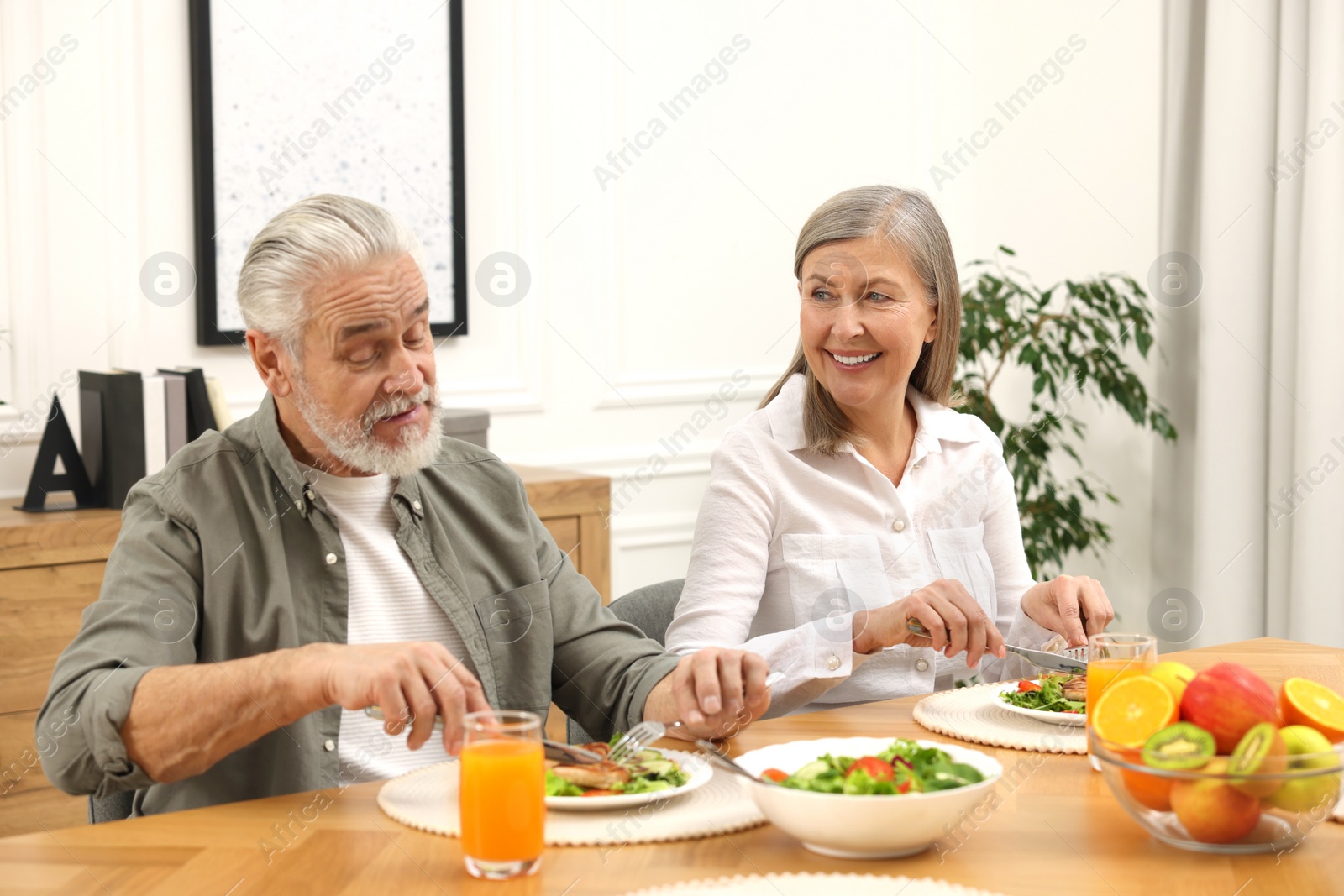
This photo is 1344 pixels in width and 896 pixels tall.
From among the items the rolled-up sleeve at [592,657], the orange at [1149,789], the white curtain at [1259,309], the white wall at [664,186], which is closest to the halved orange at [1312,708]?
the orange at [1149,789]

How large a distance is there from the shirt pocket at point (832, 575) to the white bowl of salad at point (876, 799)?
28.8 inches

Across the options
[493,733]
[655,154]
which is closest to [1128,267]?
[655,154]

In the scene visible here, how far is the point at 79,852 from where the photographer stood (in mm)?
1091

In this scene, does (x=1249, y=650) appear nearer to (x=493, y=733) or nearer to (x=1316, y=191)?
(x=493, y=733)

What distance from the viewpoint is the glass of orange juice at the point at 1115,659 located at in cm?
129

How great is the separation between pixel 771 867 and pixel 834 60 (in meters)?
3.31

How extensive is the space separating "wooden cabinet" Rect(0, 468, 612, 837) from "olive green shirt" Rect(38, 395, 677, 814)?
762mm

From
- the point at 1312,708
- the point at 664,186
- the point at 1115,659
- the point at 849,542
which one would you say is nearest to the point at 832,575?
the point at 849,542

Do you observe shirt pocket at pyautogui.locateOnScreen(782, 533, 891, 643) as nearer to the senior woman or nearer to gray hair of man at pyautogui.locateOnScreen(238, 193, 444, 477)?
the senior woman

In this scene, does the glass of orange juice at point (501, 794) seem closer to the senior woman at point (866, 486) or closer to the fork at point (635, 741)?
the fork at point (635, 741)

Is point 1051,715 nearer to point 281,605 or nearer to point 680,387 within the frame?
point 281,605

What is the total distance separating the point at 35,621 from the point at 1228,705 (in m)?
2.13

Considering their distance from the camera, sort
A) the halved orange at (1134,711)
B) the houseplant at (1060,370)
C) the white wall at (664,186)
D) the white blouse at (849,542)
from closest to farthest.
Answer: the halved orange at (1134,711)
the white blouse at (849,542)
the white wall at (664,186)
the houseplant at (1060,370)

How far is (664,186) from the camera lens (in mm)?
3680
